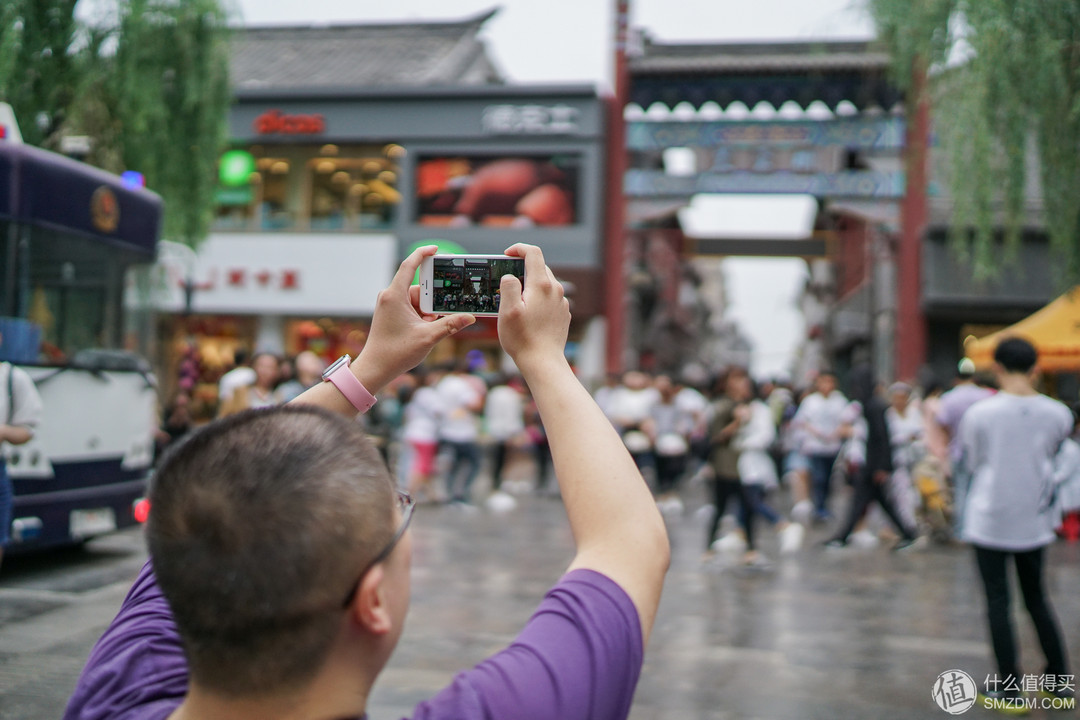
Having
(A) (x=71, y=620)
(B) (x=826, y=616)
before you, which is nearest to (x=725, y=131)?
(B) (x=826, y=616)

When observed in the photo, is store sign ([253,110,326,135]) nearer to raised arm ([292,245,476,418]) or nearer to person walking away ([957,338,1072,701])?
person walking away ([957,338,1072,701])

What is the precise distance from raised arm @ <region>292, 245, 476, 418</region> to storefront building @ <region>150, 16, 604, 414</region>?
62.6ft

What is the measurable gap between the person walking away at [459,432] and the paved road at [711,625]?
3257 mm

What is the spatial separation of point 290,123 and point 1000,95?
712 inches

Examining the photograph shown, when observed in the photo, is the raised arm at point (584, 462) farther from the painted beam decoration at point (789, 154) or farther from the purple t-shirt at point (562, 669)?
the painted beam decoration at point (789, 154)

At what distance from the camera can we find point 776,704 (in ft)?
15.7

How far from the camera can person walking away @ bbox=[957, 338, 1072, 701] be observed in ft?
15.8

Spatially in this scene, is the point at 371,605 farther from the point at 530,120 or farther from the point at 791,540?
the point at 530,120

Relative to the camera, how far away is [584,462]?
1.18m

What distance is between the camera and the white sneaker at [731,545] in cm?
894

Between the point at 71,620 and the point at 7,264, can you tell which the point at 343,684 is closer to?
the point at 71,620

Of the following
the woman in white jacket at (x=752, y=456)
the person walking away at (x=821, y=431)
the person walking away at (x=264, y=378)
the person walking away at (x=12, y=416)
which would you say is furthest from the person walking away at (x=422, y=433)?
the person walking away at (x=12, y=416)

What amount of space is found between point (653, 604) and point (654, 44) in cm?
2162

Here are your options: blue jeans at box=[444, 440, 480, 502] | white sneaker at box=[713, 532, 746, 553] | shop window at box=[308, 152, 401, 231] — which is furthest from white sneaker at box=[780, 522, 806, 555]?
shop window at box=[308, 152, 401, 231]
